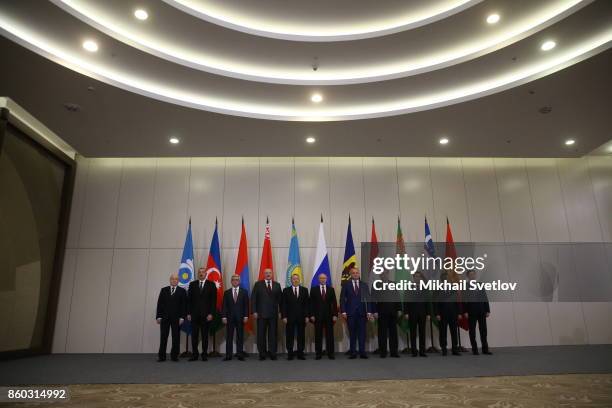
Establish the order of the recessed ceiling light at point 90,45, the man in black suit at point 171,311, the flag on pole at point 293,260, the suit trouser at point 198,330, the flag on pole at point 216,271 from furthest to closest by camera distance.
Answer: the flag on pole at point 293,260 → the flag on pole at point 216,271 → the suit trouser at point 198,330 → the man in black suit at point 171,311 → the recessed ceiling light at point 90,45

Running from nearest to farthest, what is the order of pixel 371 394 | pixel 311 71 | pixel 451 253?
pixel 371 394 → pixel 311 71 → pixel 451 253

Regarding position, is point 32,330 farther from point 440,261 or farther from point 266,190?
point 440,261

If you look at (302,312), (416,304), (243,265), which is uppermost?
(243,265)

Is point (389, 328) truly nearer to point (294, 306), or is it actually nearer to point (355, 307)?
point (355, 307)

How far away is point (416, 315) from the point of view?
21.9ft

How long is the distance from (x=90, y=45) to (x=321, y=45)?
9.88ft

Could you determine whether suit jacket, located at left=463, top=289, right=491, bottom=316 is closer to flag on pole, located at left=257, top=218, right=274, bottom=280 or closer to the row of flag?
the row of flag

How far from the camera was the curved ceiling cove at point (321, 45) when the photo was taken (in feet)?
15.9

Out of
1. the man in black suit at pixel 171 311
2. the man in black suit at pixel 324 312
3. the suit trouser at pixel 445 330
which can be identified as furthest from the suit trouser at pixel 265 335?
the suit trouser at pixel 445 330

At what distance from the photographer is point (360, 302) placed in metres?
6.57

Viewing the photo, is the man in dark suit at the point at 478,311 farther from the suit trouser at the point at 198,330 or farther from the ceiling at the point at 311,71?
the suit trouser at the point at 198,330

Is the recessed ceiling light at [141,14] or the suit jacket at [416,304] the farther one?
the suit jacket at [416,304]

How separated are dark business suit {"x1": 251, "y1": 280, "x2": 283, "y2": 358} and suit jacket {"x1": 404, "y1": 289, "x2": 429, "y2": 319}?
7.27 feet

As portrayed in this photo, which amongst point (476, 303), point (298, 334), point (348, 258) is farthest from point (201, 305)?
point (476, 303)
